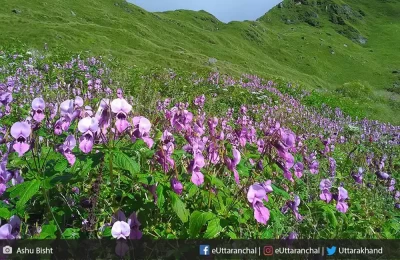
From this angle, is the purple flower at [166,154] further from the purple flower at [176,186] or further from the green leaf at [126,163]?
the green leaf at [126,163]

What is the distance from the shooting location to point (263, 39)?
8575 centimetres

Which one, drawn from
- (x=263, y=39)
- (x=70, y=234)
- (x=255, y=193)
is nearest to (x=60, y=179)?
(x=70, y=234)

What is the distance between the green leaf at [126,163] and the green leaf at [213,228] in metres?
0.57

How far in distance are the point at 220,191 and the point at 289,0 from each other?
461 ft

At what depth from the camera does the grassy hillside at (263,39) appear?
28.8 meters

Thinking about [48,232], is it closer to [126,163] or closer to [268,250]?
[126,163]

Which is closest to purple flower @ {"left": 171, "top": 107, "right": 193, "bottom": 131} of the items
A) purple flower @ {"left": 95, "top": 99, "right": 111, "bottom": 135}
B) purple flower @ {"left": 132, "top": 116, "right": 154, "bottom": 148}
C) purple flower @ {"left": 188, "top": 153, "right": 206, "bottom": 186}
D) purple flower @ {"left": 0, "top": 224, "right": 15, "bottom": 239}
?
purple flower @ {"left": 132, "top": 116, "right": 154, "bottom": 148}

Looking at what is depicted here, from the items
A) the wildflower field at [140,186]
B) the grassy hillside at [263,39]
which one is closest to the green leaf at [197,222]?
the wildflower field at [140,186]

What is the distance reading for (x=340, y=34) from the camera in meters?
114

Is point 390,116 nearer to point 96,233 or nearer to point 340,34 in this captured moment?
point 96,233

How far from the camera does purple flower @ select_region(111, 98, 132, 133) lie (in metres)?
2.46

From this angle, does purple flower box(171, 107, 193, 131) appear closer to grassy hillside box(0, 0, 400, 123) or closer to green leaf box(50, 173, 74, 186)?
green leaf box(50, 173, 74, 186)

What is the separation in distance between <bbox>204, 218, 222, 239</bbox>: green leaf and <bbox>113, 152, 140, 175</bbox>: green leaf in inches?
22.6

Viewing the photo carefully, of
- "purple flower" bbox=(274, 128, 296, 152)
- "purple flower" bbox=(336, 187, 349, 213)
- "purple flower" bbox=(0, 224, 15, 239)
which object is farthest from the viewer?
"purple flower" bbox=(336, 187, 349, 213)
